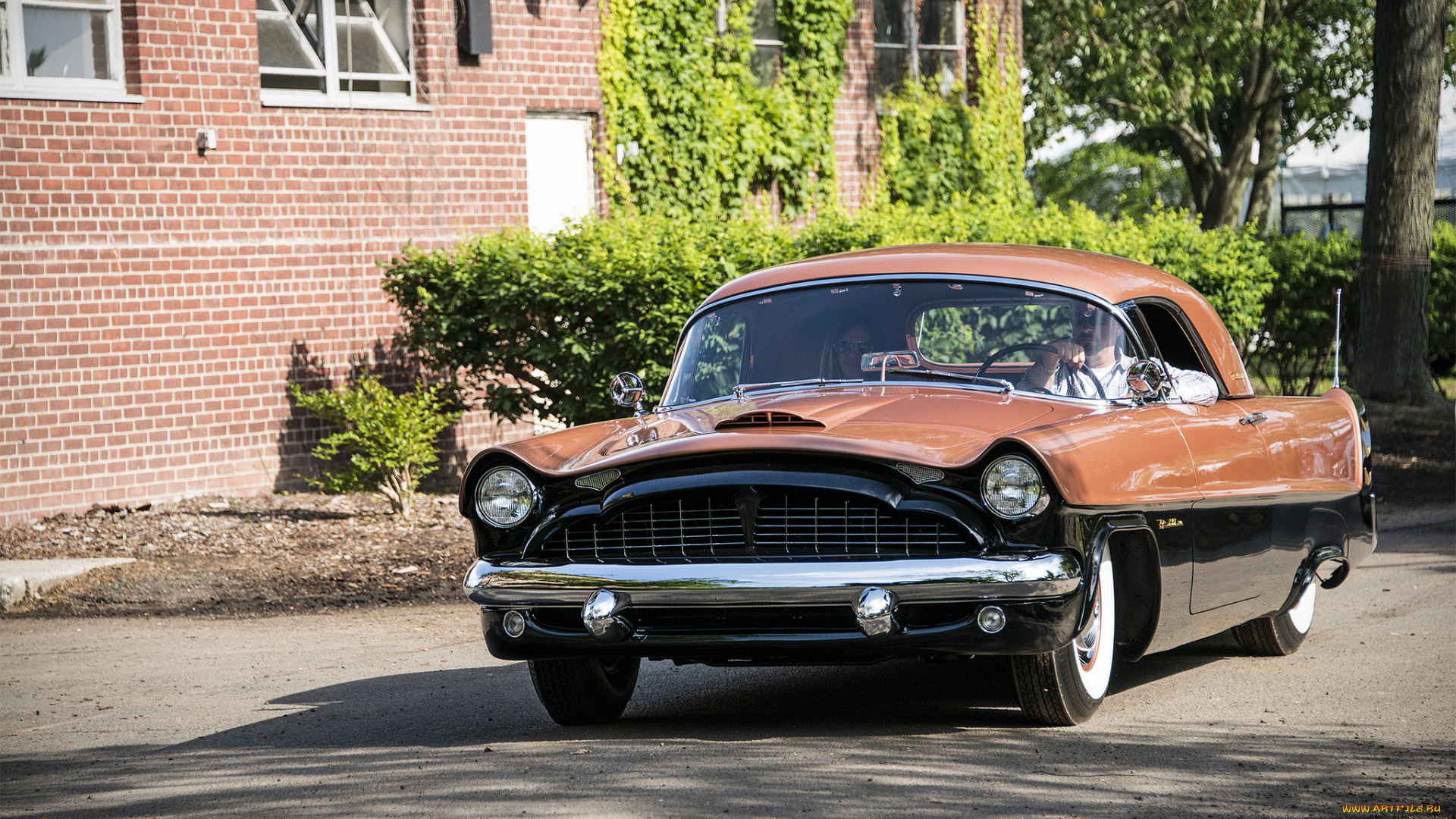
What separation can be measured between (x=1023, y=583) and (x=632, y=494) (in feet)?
4.14

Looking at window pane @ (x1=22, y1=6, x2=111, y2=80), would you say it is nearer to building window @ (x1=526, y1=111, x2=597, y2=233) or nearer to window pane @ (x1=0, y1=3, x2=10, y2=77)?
window pane @ (x1=0, y1=3, x2=10, y2=77)

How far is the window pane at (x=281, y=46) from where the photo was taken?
12680 mm

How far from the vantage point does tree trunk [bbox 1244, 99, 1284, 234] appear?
1341 inches

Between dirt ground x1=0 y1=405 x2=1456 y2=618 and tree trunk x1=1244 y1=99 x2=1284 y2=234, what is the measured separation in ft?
75.0

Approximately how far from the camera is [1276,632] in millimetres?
6559

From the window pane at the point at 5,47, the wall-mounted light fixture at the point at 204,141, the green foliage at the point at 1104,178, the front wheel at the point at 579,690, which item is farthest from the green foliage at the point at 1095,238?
the green foliage at the point at 1104,178

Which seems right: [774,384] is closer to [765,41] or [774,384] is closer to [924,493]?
[924,493]

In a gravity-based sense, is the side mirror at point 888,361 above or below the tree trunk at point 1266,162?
below

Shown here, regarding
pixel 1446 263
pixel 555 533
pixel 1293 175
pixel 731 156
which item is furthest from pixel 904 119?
pixel 1293 175

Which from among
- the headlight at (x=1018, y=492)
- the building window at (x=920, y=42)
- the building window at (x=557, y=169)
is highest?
the building window at (x=920, y=42)

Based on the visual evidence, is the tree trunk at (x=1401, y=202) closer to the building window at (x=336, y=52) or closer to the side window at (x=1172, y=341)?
the building window at (x=336, y=52)

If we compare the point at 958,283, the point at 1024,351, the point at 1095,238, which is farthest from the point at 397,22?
the point at 1024,351

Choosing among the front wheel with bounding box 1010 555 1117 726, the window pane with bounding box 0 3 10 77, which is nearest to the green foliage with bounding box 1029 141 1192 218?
the window pane with bounding box 0 3 10 77

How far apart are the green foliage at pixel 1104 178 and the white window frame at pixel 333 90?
81.8 ft
